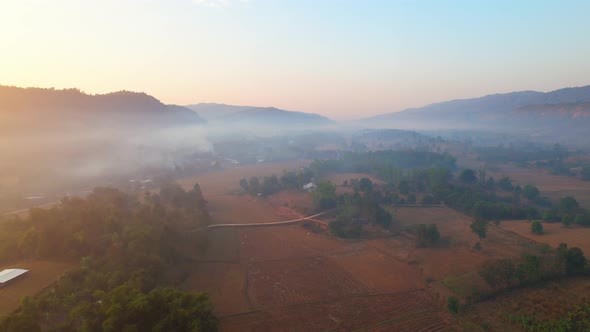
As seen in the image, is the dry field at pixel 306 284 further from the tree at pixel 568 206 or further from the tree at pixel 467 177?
the tree at pixel 467 177

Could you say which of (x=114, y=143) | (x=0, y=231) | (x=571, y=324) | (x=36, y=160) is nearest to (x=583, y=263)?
(x=571, y=324)

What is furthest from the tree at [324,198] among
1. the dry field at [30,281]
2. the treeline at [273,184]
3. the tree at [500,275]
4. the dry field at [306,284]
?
the dry field at [30,281]

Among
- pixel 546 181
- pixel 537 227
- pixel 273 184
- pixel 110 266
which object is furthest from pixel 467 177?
pixel 110 266

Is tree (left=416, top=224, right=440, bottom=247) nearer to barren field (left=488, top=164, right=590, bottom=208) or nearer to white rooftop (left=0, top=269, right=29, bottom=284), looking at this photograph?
barren field (left=488, top=164, right=590, bottom=208)

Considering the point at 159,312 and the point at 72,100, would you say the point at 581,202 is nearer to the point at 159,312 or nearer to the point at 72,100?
the point at 159,312

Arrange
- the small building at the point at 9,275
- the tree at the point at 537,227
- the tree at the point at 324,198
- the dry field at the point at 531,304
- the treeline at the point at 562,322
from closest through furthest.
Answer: the treeline at the point at 562,322
the dry field at the point at 531,304
the small building at the point at 9,275
the tree at the point at 537,227
the tree at the point at 324,198
